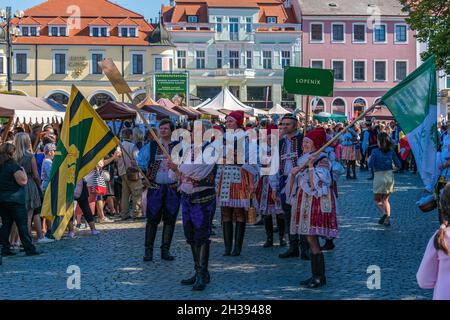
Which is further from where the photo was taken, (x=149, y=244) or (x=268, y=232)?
(x=268, y=232)

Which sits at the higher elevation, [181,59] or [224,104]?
[181,59]

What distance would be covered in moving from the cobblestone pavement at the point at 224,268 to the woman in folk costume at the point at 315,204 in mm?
307

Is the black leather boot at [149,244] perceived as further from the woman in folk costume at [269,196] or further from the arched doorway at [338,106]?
the arched doorway at [338,106]

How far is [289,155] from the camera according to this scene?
34.2 ft

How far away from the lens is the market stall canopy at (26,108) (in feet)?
53.1

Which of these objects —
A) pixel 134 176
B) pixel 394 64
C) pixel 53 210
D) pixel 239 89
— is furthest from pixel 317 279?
pixel 394 64

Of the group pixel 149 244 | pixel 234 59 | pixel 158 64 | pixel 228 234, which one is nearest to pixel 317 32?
pixel 234 59

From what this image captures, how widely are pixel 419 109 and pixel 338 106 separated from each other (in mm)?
57815

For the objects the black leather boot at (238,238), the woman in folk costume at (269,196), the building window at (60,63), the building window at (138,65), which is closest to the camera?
the black leather boot at (238,238)

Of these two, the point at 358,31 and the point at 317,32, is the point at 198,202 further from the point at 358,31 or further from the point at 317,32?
the point at 358,31

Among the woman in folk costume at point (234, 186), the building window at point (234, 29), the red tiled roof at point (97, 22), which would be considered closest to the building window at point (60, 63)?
the red tiled roof at point (97, 22)
